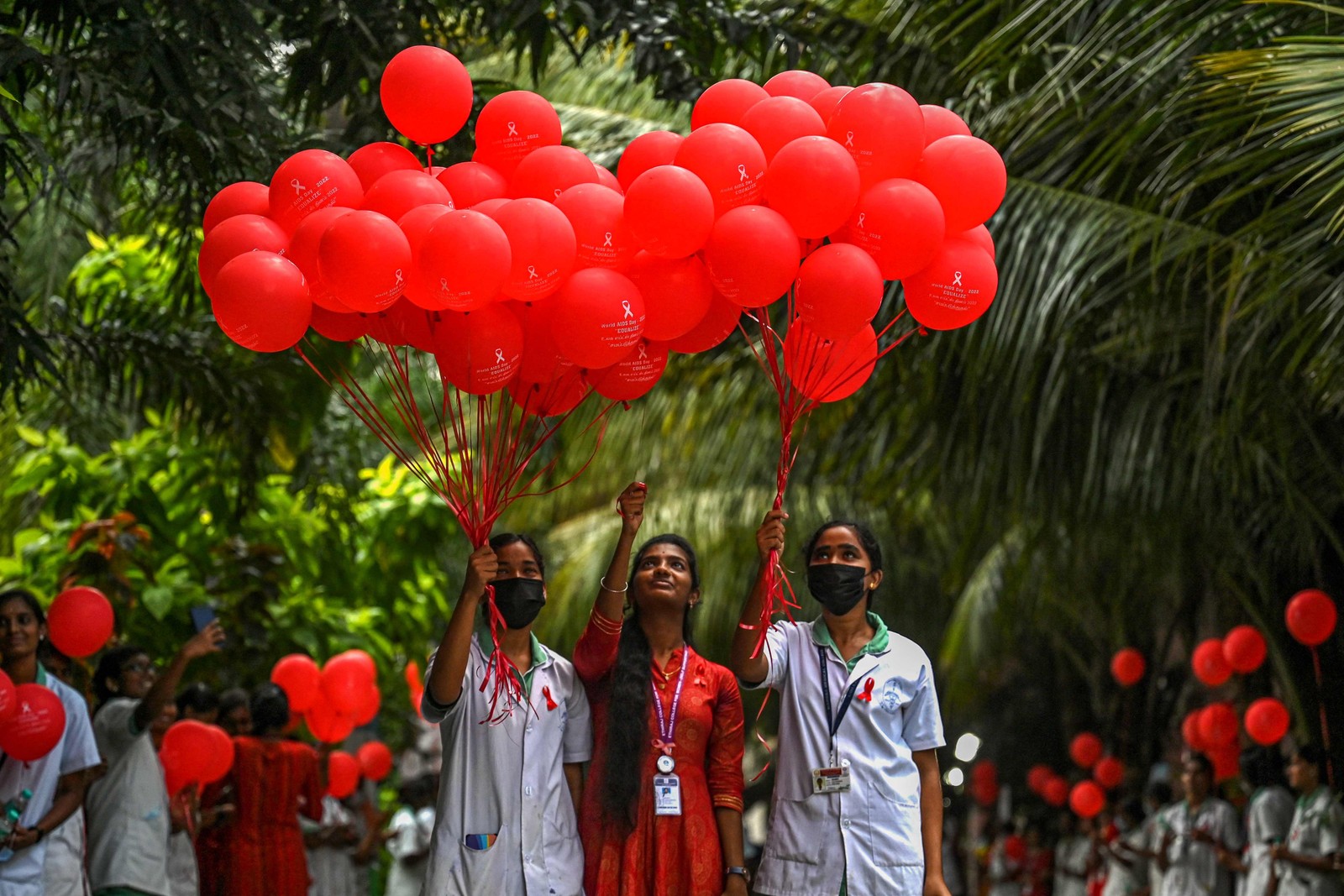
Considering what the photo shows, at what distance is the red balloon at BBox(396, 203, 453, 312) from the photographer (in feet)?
13.8

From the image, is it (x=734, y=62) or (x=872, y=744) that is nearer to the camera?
(x=872, y=744)

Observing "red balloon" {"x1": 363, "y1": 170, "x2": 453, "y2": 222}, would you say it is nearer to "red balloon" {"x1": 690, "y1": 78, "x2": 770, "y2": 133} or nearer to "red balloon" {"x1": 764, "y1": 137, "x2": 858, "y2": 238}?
"red balloon" {"x1": 690, "y1": 78, "x2": 770, "y2": 133}

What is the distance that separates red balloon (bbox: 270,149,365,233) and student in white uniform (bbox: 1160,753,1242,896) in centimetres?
793

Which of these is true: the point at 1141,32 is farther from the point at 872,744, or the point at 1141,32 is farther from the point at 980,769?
the point at 980,769

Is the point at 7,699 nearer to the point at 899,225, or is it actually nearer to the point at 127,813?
the point at 127,813

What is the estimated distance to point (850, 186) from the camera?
432 centimetres

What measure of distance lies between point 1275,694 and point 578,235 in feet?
26.7

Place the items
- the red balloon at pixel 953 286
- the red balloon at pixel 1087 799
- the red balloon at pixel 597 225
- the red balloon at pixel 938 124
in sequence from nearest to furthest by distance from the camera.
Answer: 1. the red balloon at pixel 597 225
2. the red balloon at pixel 953 286
3. the red balloon at pixel 938 124
4. the red balloon at pixel 1087 799

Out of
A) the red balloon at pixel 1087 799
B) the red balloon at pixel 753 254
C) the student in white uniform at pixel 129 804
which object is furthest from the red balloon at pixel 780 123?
the red balloon at pixel 1087 799

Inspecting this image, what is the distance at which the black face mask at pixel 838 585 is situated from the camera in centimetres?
475

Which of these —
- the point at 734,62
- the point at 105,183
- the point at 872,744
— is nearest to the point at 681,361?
the point at 734,62

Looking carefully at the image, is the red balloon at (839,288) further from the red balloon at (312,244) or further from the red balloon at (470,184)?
the red balloon at (312,244)

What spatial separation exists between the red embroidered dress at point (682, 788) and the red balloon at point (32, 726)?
1.88m

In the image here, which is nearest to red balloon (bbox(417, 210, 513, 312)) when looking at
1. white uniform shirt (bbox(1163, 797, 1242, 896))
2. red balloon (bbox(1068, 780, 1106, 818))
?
white uniform shirt (bbox(1163, 797, 1242, 896))
